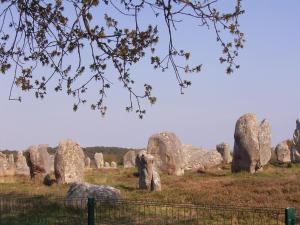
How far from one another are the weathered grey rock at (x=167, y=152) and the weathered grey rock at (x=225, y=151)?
980 centimetres

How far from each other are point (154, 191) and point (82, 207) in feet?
20.5

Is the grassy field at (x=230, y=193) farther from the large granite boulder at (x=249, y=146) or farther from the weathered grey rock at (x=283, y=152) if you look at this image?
the weathered grey rock at (x=283, y=152)

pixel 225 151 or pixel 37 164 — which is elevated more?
pixel 225 151

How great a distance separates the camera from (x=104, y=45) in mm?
10391

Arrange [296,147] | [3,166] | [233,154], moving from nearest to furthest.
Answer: [233,154] < [296,147] < [3,166]

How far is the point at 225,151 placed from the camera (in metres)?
44.8

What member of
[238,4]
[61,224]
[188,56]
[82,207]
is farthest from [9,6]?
[82,207]

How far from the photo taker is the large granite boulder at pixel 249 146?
29.4 m

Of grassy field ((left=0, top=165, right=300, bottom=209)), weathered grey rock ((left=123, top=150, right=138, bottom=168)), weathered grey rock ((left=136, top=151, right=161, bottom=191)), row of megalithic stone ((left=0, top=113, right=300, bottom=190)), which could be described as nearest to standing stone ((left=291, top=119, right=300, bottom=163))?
row of megalithic stone ((left=0, top=113, right=300, bottom=190))

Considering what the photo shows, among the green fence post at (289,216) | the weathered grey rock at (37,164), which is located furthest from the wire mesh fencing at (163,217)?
→ the weathered grey rock at (37,164)

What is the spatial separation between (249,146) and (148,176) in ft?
26.1

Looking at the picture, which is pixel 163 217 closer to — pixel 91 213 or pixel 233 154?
pixel 91 213

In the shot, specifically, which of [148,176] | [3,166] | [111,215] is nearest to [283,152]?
[3,166]

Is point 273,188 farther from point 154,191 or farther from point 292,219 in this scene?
A: point 292,219
